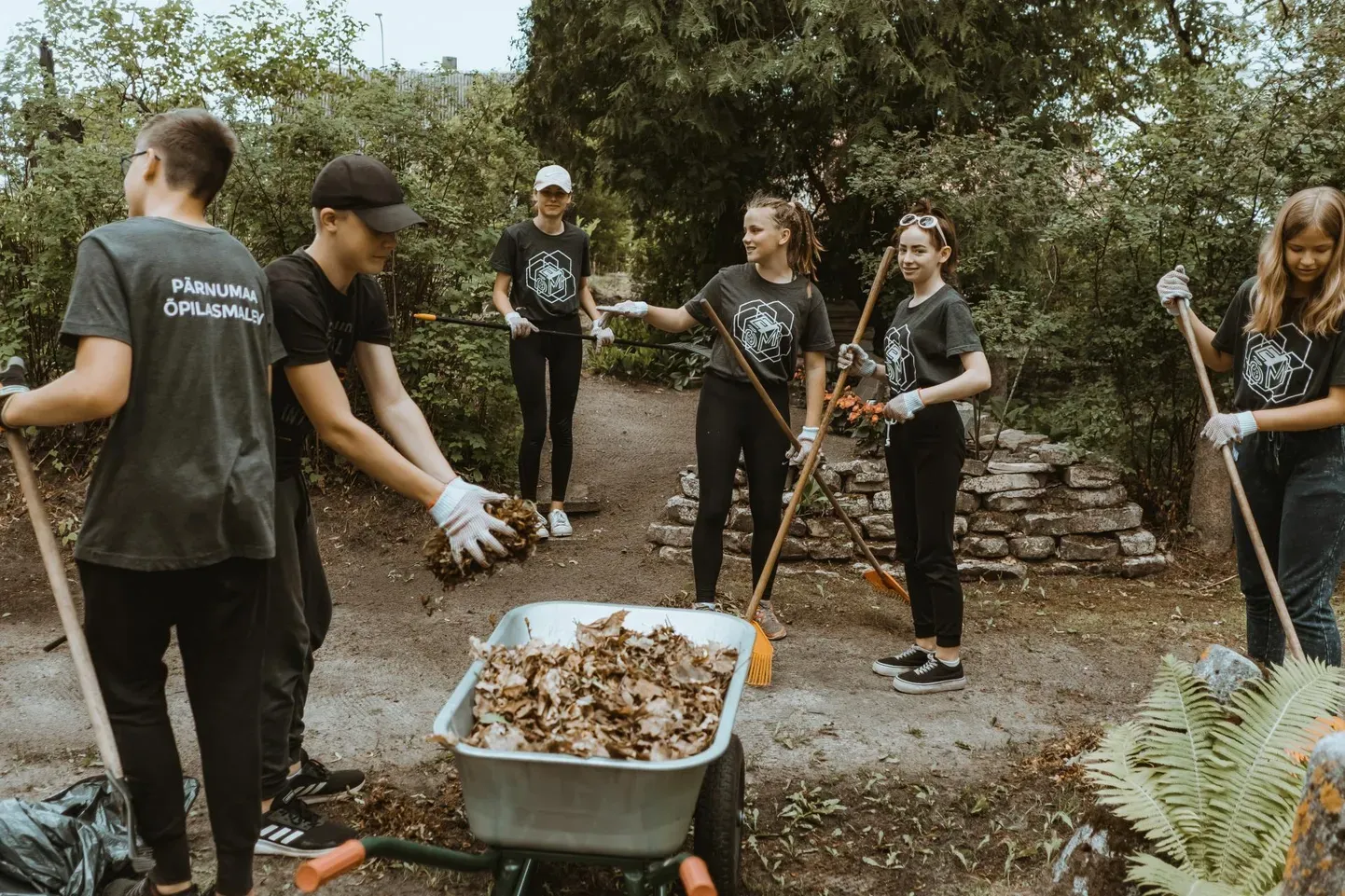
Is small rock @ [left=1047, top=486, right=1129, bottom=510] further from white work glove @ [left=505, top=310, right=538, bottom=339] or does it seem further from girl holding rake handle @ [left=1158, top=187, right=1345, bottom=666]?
white work glove @ [left=505, top=310, right=538, bottom=339]

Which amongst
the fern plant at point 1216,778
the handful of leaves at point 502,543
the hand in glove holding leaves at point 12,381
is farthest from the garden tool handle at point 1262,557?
the hand in glove holding leaves at point 12,381

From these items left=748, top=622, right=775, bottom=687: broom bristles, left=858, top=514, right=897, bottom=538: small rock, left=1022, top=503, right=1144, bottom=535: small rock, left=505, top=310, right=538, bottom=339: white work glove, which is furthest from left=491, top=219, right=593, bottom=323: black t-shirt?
left=1022, top=503, right=1144, bottom=535: small rock

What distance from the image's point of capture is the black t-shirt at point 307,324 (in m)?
2.55

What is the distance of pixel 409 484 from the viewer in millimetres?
2496

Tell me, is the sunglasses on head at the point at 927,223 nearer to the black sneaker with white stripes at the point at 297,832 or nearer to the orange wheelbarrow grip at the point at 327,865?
the black sneaker with white stripes at the point at 297,832

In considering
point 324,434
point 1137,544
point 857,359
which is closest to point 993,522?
point 1137,544

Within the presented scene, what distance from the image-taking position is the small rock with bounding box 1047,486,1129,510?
6188mm

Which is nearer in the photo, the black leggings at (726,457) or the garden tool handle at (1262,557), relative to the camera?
the garden tool handle at (1262,557)

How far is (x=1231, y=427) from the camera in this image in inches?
127

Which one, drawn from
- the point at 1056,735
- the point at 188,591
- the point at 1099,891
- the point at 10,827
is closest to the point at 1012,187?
the point at 1056,735

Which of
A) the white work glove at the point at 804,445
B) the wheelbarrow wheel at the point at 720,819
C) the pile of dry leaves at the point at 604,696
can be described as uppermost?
the white work glove at the point at 804,445

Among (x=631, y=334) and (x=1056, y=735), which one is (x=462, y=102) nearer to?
(x=631, y=334)

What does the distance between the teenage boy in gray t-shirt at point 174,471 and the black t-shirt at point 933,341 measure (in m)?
2.41

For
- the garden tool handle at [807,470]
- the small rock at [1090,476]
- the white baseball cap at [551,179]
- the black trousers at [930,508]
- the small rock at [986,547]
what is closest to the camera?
the black trousers at [930,508]
